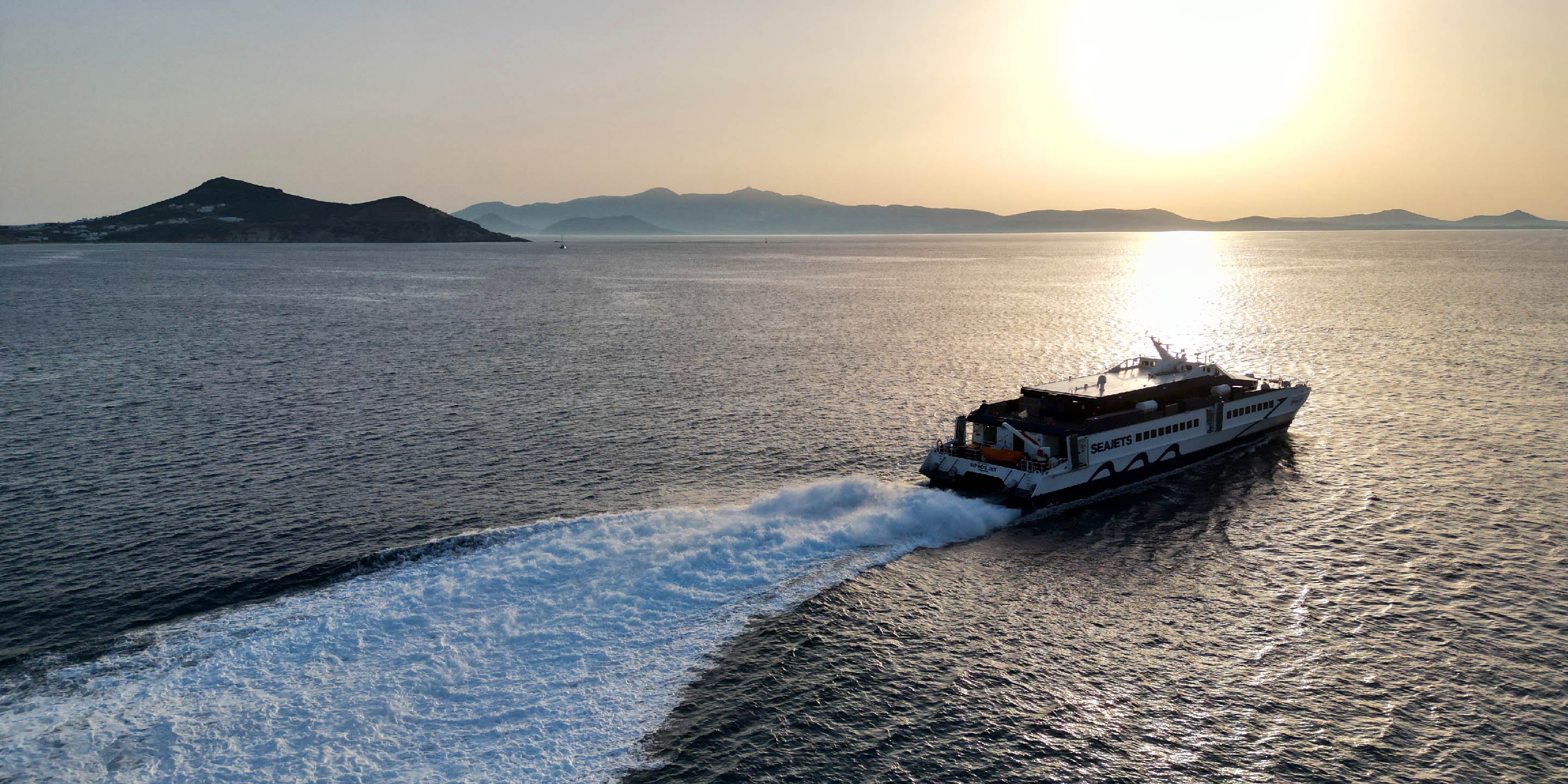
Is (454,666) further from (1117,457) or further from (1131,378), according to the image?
(1131,378)

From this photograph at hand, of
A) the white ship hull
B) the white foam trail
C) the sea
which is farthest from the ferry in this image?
the white foam trail

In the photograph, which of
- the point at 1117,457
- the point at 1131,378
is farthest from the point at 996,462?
the point at 1131,378

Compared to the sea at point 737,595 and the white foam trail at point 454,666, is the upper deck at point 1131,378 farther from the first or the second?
the white foam trail at point 454,666

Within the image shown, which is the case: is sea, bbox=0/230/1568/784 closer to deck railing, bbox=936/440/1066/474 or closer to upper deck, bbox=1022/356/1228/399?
deck railing, bbox=936/440/1066/474

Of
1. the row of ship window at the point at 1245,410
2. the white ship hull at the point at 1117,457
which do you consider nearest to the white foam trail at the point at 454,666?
the white ship hull at the point at 1117,457

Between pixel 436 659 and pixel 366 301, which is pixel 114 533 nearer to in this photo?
pixel 436 659
